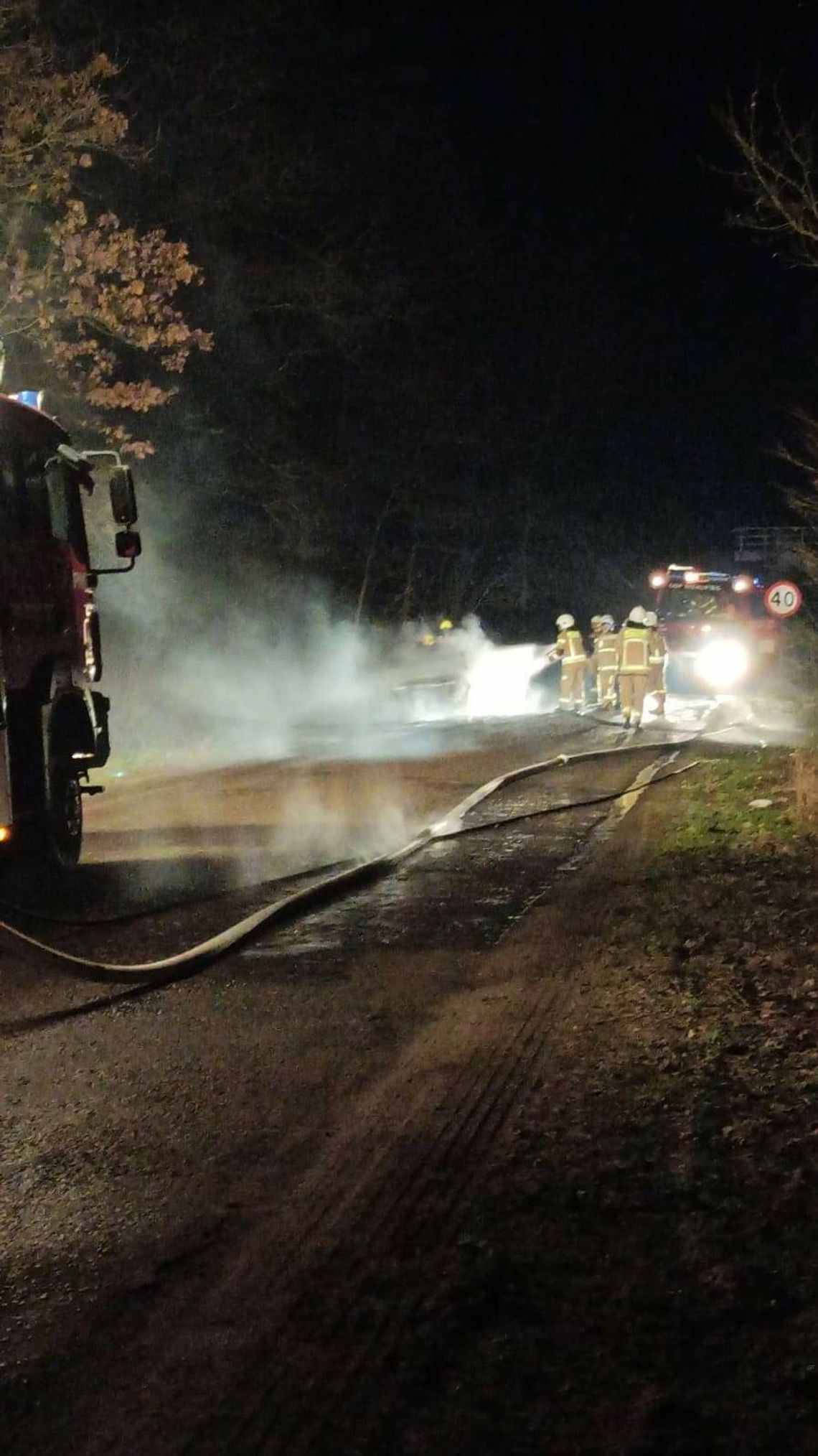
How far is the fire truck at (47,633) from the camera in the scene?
745 centimetres

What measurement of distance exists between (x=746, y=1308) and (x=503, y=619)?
4382 centimetres

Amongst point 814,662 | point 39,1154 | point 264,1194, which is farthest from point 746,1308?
point 814,662

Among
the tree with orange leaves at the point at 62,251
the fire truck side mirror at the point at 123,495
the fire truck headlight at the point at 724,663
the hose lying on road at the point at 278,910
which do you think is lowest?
the hose lying on road at the point at 278,910

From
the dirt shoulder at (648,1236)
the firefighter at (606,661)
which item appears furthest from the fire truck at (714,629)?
the dirt shoulder at (648,1236)

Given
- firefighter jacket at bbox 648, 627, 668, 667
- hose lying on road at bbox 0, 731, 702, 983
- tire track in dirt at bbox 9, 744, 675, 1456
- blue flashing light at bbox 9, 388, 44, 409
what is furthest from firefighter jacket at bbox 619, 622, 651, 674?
tire track in dirt at bbox 9, 744, 675, 1456

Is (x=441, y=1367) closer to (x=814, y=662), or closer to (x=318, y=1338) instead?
(x=318, y=1338)

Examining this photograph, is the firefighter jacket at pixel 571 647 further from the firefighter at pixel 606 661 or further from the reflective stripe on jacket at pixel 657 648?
the reflective stripe on jacket at pixel 657 648

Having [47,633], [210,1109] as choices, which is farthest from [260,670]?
[210,1109]

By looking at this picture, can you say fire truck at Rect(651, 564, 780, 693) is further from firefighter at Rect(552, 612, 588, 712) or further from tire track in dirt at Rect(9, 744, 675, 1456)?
tire track in dirt at Rect(9, 744, 675, 1456)

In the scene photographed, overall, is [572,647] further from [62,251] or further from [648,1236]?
[648,1236]

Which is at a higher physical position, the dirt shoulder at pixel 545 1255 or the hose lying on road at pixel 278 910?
the hose lying on road at pixel 278 910

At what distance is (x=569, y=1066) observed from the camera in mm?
4691

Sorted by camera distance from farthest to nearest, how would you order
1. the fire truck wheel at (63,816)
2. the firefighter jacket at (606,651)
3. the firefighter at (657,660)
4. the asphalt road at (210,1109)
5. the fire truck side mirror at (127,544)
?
the firefighter jacket at (606,651)
the firefighter at (657,660)
the fire truck side mirror at (127,544)
the fire truck wheel at (63,816)
the asphalt road at (210,1109)

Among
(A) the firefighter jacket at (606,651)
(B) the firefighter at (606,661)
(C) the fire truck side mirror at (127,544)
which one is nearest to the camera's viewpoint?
(C) the fire truck side mirror at (127,544)
